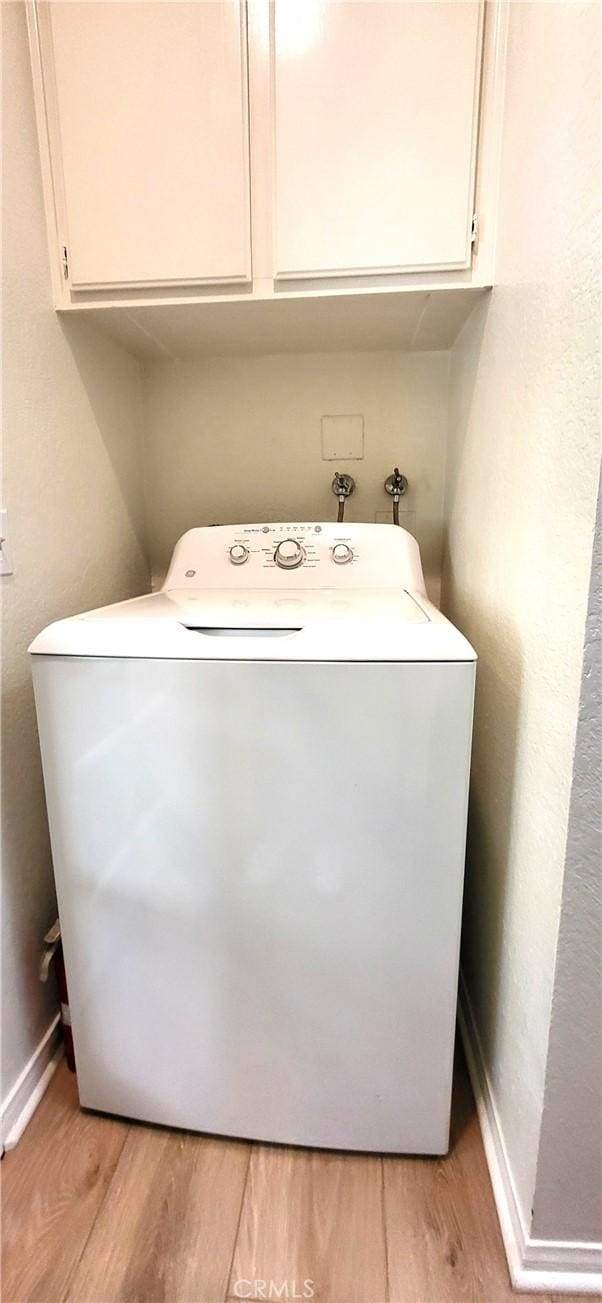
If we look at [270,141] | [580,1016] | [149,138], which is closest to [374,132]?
[270,141]

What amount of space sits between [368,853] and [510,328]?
2.80 ft

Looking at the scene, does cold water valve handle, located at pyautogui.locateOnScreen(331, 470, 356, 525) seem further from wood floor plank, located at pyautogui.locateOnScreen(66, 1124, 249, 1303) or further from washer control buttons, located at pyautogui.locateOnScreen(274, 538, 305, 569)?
wood floor plank, located at pyautogui.locateOnScreen(66, 1124, 249, 1303)

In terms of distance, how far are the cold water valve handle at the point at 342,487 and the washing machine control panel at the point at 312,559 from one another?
25 cm

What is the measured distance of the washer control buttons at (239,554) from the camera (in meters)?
1.21

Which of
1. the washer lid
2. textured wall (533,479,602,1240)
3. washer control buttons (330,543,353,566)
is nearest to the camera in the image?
textured wall (533,479,602,1240)

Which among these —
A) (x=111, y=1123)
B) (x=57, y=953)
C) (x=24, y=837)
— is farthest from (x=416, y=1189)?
(x=24, y=837)

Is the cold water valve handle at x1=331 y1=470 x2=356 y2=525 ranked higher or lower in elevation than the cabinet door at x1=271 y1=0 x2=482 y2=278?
lower

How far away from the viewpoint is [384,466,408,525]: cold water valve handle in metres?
1.41

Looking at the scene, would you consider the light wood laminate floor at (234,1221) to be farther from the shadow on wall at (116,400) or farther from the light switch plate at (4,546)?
the shadow on wall at (116,400)

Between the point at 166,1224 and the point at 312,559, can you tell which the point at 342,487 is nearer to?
the point at 312,559

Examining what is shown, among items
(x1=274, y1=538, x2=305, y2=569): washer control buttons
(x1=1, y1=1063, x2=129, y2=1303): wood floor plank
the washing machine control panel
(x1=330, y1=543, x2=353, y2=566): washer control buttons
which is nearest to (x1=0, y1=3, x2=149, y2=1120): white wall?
(x1=1, y1=1063, x2=129, y2=1303): wood floor plank

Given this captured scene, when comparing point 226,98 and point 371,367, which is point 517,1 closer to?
point 226,98

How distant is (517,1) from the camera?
0.82 metres

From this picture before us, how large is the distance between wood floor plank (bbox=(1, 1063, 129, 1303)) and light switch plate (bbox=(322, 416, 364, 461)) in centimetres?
153
